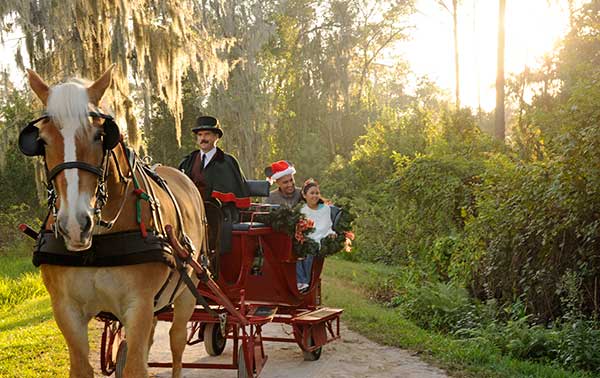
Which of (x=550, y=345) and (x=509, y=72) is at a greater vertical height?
(x=509, y=72)

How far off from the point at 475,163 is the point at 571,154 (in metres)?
5.02

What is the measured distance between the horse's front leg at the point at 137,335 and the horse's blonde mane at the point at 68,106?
1079mm

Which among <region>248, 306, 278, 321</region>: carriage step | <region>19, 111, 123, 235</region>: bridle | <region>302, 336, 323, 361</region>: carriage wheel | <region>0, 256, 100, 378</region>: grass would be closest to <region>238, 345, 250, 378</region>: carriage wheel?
<region>248, 306, 278, 321</region>: carriage step

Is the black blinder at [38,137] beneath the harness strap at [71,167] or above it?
above

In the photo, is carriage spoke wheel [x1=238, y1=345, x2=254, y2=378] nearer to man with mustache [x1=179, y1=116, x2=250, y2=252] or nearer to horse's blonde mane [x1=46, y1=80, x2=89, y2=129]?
man with mustache [x1=179, y1=116, x2=250, y2=252]

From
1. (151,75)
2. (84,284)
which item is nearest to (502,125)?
(151,75)

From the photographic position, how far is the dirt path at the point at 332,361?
6453 millimetres

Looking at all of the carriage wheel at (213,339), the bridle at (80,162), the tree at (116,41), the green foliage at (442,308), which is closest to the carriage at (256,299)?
the carriage wheel at (213,339)

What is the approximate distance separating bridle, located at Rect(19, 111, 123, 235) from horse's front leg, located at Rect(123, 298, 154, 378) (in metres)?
0.58

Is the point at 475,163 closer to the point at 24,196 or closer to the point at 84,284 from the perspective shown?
the point at 84,284

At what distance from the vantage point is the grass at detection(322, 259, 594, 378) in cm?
651

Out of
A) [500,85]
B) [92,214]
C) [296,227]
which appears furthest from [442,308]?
[500,85]

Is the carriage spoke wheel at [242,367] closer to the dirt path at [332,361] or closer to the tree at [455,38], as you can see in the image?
the dirt path at [332,361]

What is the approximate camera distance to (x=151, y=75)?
47.6 feet
